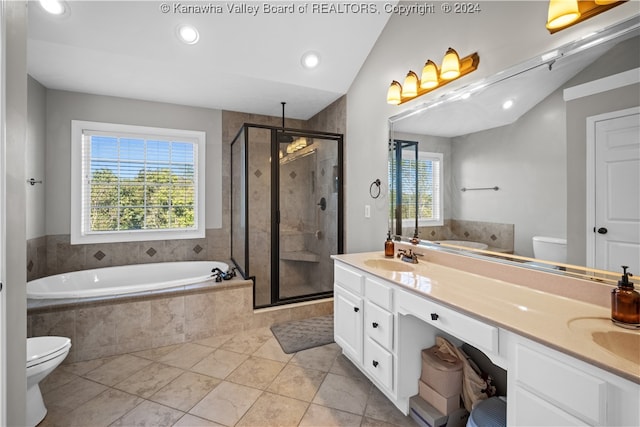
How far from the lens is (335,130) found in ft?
11.5

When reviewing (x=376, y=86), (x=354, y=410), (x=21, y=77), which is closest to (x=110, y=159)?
(x=21, y=77)

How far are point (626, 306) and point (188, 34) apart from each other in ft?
10.2

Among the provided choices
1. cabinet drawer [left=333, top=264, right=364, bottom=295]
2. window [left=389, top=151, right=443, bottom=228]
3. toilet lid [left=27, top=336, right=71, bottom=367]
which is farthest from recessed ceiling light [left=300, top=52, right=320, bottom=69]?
toilet lid [left=27, top=336, right=71, bottom=367]

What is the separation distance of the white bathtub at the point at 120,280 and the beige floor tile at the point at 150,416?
41.3 inches

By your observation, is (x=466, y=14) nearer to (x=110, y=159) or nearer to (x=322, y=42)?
(x=322, y=42)

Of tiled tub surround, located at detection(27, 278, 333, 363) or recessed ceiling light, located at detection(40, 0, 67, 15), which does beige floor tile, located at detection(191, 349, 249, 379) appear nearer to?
tiled tub surround, located at detection(27, 278, 333, 363)

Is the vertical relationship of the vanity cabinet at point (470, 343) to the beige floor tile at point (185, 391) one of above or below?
above

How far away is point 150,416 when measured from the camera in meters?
1.73

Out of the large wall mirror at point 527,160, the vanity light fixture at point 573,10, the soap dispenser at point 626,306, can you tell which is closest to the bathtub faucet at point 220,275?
A: the large wall mirror at point 527,160

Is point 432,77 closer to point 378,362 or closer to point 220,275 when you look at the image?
point 378,362

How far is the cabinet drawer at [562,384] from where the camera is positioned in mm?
844

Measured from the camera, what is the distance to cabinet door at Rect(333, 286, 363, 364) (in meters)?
2.03

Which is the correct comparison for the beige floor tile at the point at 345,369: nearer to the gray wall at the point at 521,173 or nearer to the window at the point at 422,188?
the window at the point at 422,188

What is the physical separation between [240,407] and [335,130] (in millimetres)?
2805
